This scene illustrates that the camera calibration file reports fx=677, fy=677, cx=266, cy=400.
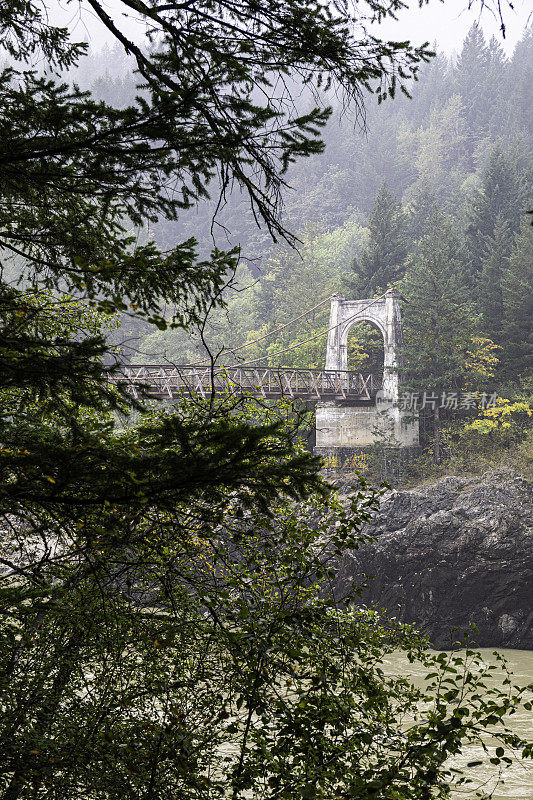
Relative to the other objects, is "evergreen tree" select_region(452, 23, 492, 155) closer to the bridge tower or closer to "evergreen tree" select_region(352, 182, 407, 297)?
"evergreen tree" select_region(352, 182, 407, 297)

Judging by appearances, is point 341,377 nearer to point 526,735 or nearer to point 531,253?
point 531,253

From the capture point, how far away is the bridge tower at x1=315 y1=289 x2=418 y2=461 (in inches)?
933

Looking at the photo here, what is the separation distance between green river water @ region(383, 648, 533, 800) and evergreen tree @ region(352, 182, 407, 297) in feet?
58.4

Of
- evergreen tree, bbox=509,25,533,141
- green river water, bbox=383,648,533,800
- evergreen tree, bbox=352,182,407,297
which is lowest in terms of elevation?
green river water, bbox=383,648,533,800

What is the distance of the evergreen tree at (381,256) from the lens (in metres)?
28.9

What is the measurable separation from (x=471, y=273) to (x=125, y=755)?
86.9 feet

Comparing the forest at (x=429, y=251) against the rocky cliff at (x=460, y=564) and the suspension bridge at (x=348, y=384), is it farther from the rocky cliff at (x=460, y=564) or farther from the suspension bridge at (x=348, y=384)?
the rocky cliff at (x=460, y=564)

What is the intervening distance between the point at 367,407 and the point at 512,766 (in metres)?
17.4

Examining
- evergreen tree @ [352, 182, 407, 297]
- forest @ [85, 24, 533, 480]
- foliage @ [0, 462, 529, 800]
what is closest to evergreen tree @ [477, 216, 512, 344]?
forest @ [85, 24, 533, 480]

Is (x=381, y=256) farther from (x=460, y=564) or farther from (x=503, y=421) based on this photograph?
(x=460, y=564)

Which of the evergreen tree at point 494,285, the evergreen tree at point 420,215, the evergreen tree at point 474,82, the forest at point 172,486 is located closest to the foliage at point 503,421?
the evergreen tree at point 494,285

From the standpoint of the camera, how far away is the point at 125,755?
9.27 ft

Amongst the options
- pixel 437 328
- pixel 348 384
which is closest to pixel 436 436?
pixel 437 328

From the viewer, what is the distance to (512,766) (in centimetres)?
842
